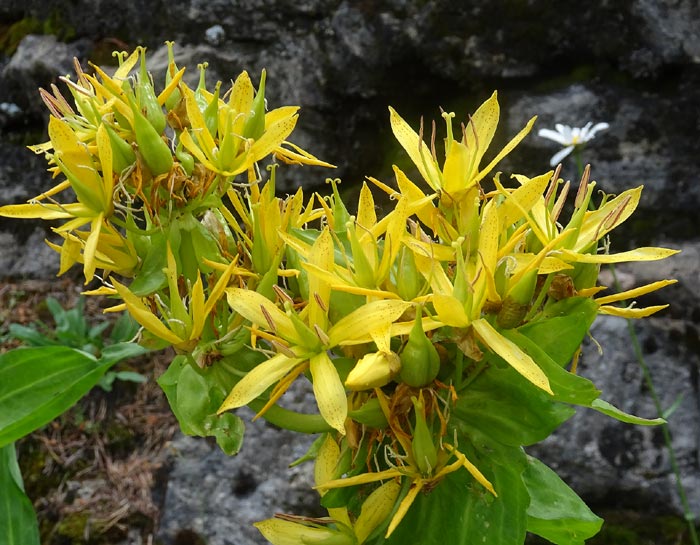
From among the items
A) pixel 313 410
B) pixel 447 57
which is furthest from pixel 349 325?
pixel 447 57

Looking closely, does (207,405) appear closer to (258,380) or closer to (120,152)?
(258,380)

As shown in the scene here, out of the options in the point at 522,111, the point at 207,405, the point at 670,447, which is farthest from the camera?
the point at 522,111

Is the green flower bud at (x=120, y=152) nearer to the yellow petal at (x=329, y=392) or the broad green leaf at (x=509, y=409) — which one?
the yellow petal at (x=329, y=392)

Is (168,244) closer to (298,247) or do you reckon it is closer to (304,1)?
(298,247)

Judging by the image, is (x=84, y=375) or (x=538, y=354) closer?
(x=538, y=354)

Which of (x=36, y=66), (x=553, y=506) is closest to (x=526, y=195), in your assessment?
(x=553, y=506)

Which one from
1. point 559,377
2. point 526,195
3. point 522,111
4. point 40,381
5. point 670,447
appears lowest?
point 670,447
